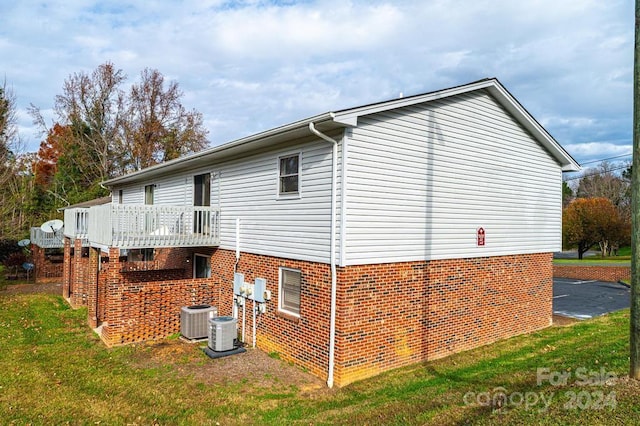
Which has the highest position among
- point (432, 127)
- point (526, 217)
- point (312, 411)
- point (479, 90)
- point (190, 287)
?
point (479, 90)

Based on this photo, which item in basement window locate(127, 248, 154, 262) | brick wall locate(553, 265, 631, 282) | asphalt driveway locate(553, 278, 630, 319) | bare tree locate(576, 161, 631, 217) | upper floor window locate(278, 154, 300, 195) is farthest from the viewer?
bare tree locate(576, 161, 631, 217)

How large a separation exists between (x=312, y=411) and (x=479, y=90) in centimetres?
827

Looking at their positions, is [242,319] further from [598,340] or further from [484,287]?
[598,340]

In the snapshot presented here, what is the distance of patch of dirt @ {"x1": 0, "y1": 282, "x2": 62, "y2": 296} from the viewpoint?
17062 millimetres

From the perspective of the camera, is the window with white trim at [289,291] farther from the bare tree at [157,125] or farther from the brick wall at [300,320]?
the bare tree at [157,125]

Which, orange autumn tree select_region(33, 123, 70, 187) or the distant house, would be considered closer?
the distant house

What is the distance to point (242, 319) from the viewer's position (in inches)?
410

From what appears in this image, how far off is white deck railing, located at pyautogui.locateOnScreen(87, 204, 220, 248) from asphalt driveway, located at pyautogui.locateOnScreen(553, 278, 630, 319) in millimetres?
12260

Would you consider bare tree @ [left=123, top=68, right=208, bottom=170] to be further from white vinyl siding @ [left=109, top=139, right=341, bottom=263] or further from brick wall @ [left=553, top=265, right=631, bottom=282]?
brick wall @ [left=553, top=265, right=631, bottom=282]

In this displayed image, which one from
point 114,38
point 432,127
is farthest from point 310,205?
point 114,38

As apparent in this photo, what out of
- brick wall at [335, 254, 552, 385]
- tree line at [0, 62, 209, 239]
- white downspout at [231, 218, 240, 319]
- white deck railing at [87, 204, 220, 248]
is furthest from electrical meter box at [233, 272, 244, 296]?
tree line at [0, 62, 209, 239]

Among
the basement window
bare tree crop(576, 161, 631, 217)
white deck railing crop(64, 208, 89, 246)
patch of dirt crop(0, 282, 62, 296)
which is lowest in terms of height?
patch of dirt crop(0, 282, 62, 296)

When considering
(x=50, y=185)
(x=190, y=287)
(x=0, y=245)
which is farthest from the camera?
(x=50, y=185)

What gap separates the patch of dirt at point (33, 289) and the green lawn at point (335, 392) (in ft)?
27.5
